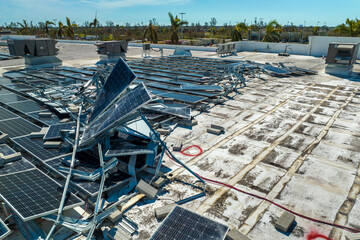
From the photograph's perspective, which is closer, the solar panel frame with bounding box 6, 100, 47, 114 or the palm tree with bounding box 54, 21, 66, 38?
the solar panel frame with bounding box 6, 100, 47, 114

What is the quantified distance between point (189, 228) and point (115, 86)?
30.7ft

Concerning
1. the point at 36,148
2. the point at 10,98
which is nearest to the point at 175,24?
the point at 10,98

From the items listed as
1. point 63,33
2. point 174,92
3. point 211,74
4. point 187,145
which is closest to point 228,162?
point 187,145

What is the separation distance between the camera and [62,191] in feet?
33.9

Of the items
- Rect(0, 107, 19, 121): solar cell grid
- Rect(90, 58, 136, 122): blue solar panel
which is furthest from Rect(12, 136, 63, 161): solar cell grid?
Rect(0, 107, 19, 121): solar cell grid

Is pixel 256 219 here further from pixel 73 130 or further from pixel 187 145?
pixel 73 130

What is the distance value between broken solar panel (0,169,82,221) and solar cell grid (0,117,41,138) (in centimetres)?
557

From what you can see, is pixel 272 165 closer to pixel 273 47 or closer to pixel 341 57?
pixel 341 57

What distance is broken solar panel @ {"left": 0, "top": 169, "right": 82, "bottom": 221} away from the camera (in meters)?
9.05

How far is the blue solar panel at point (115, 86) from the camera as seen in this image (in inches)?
552

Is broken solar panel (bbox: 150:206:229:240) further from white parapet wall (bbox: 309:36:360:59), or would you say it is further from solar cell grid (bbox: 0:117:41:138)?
white parapet wall (bbox: 309:36:360:59)

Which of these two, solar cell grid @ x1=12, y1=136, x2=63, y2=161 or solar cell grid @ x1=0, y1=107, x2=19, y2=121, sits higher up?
solar cell grid @ x1=0, y1=107, x2=19, y2=121

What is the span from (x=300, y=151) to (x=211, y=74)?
70.8 feet

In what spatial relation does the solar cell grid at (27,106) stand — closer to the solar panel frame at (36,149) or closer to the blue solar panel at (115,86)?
the solar panel frame at (36,149)
